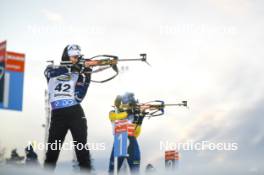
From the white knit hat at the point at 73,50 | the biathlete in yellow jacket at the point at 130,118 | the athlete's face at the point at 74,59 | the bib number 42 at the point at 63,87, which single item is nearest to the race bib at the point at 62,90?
the bib number 42 at the point at 63,87

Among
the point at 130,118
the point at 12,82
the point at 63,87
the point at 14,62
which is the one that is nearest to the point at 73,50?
the point at 63,87

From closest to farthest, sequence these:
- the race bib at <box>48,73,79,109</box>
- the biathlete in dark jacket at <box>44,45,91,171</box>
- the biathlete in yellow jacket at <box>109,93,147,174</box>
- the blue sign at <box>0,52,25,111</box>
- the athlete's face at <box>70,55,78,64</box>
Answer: the blue sign at <box>0,52,25,111</box>, the biathlete in dark jacket at <box>44,45,91,171</box>, the race bib at <box>48,73,79,109</box>, the athlete's face at <box>70,55,78,64</box>, the biathlete in yellow jacket at <box>109,93,147,174</box>

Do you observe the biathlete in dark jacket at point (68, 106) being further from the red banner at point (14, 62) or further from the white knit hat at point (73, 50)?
the red banner at point (14, 62)

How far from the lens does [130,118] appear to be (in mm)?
12969

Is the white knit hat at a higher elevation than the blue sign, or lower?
higher

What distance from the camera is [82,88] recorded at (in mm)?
9930

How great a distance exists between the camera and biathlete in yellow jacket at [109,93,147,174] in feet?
39.8

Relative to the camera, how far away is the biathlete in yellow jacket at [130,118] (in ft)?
39.8

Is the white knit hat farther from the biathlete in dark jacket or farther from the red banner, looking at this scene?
the red banner

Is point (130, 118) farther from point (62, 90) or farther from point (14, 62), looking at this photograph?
Answer: point (14, 62)

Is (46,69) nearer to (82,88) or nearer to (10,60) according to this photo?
(82,88)

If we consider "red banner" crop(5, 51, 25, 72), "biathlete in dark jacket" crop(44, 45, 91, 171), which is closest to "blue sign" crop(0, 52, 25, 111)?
"red banner" crop(5, 51, 25, 72)

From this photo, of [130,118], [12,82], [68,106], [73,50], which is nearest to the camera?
[12,82]

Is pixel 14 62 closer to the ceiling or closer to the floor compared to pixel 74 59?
closer to the floor
